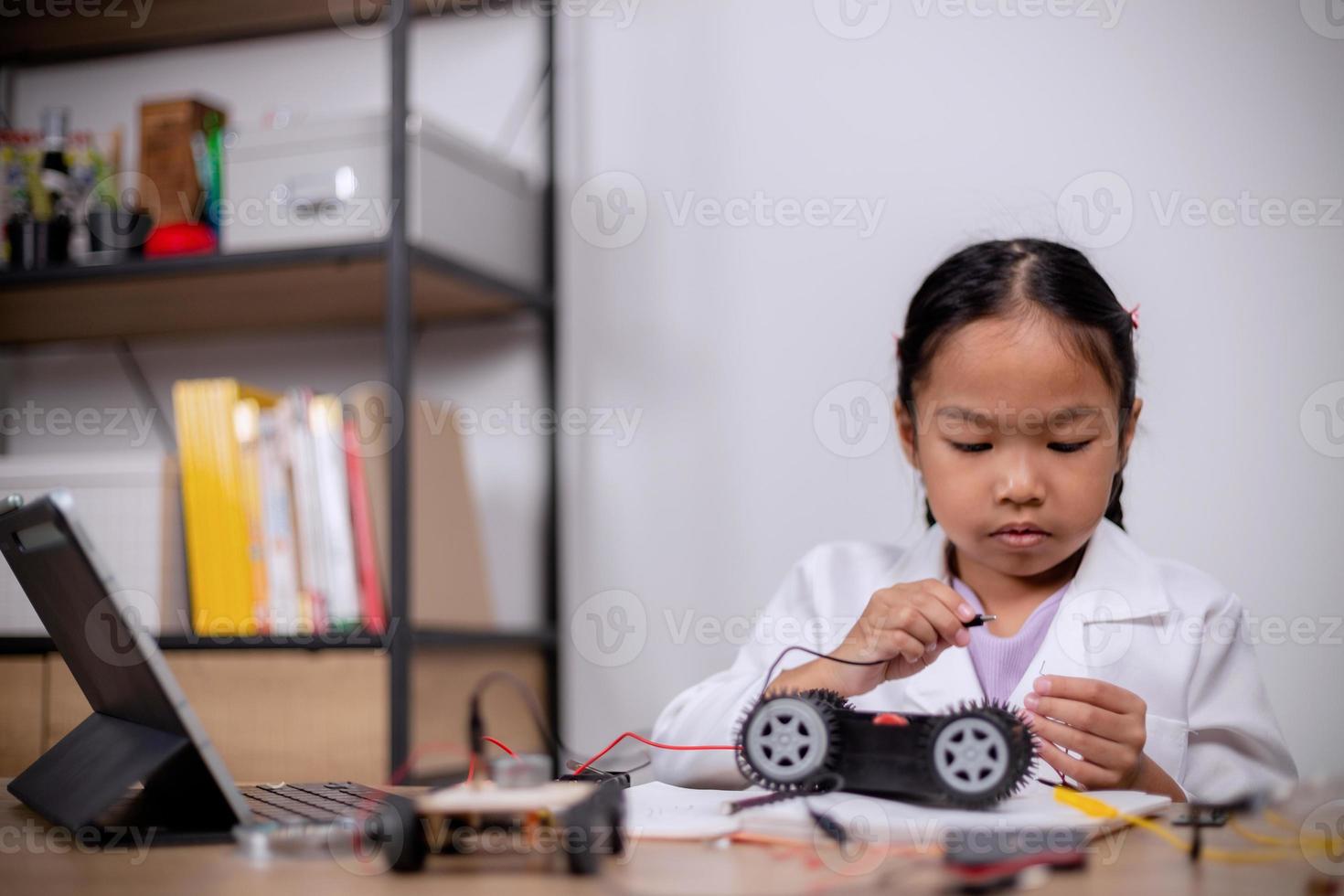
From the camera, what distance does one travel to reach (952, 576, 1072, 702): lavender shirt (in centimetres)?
125

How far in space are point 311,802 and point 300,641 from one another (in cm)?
83

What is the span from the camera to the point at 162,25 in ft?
6.99

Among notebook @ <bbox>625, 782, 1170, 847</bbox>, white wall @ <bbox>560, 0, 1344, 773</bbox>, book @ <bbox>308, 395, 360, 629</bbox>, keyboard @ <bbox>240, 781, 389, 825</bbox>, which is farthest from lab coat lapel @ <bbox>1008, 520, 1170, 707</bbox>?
book @ <bbox>308, 395, 360, 629</bbox>

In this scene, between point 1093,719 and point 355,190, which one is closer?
point 1093,719

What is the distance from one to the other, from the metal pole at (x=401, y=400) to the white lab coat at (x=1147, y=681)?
428mm

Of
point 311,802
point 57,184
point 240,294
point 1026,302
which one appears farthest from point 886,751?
point 57,184

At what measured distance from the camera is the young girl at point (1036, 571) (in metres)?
1.11

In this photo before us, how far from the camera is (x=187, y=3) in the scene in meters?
2.07

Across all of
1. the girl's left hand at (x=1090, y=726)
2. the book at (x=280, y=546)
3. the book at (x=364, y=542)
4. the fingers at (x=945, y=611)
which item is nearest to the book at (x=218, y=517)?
the book at (x=280, y=546)

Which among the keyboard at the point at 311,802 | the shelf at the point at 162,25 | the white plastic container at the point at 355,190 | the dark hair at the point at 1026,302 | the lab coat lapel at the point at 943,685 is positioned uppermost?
the shelf at the point at 162,25

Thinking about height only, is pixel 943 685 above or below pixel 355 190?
below

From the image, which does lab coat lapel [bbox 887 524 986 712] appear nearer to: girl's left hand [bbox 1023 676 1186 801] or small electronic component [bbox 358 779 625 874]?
girl's left hand [bbox 1023 676 1186 801]

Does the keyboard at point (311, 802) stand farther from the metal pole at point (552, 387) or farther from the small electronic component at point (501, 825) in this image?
the metal pole at point (552, 387)

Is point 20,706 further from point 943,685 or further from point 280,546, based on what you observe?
point 943,685
